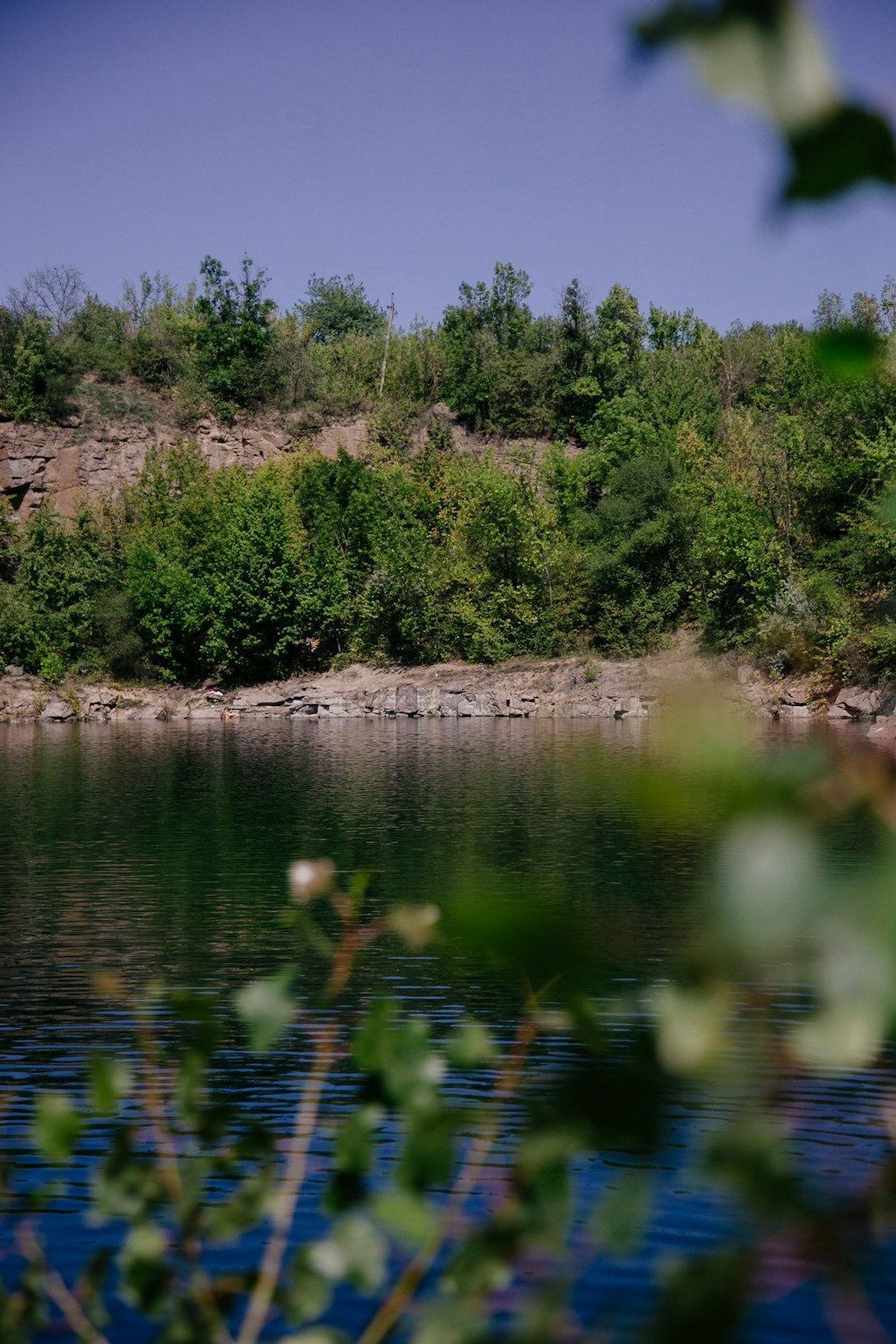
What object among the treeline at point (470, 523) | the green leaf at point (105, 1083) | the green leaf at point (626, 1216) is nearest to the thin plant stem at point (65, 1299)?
the green leaf at point (105, 1083)

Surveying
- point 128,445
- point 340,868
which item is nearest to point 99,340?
point 128,445

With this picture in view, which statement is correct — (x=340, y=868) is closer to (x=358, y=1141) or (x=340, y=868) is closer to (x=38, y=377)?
(x=358, y=1141)

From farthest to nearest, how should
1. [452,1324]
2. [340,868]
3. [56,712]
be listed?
1. [56,712]
2. [340,868]
3. [452,1324]

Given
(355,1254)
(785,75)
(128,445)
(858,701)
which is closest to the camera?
(785,75)

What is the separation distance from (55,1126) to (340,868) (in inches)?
651

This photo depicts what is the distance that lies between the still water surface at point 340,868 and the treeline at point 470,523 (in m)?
16.9

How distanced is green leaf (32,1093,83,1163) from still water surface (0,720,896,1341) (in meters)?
0.63

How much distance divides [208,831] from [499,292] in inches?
2316

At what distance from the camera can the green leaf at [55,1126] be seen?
1513 mm

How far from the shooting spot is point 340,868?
17859mm

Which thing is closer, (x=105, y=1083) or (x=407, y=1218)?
(x=407, y=1218)

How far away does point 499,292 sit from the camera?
243 feet

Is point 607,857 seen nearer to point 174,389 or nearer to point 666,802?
point 666,802

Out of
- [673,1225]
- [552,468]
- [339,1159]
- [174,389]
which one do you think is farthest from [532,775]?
[174,389]
